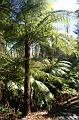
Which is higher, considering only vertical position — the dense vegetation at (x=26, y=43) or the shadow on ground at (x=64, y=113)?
the dense vegetation at (x=26, y=43)

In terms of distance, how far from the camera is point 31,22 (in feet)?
33.3

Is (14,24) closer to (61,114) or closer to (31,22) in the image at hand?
(31,22)


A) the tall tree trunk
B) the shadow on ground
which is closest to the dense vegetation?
the tall tree trunk

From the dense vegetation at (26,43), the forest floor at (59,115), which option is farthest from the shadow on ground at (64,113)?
the dense vegetation at (26,43)

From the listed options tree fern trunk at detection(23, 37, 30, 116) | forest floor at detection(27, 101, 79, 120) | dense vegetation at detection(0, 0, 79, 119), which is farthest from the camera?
tree fern trunk at detection(23, 37, 30, 116)

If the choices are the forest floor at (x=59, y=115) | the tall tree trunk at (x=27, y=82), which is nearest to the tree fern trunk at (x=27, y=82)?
the tall tree trunk at (x=27, y=82)

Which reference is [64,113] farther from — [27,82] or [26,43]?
[26,43]

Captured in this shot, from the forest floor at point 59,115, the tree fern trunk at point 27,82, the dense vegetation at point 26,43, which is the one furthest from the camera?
the tree fern trunk at point 27,82

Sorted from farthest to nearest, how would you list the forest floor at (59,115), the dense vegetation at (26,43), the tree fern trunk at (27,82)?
the tree fern trunk at (27,82) → the dense vegetation at (26,43) → the forest floor at (59,115)

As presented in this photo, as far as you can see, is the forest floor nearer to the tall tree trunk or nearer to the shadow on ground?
the shadow on ground

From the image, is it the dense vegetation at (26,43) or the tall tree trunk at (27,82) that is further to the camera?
the tall tree trunk at (27,82)

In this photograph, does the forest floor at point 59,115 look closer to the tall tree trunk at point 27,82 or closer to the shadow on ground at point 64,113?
the shadow on ground at point 64,113

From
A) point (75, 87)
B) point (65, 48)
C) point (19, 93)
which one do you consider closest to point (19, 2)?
point (65, 48)

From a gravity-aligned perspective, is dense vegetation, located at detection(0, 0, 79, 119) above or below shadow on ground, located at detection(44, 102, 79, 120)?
above
